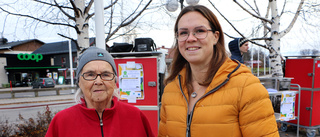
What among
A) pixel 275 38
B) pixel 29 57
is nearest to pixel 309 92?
pixel 275 38

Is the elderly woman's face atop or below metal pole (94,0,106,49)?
below

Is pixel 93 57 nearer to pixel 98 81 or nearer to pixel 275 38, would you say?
pixel 98 81

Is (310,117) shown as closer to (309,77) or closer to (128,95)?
(309,77)

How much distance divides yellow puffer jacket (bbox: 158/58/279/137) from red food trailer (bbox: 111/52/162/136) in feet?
8.44

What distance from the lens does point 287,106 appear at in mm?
4730

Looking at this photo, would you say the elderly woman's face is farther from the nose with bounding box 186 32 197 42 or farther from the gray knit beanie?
the nose with bounding box 186 32 197 42

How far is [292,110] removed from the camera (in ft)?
15.9

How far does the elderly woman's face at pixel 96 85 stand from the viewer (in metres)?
1.56

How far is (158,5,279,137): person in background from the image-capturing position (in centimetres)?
118

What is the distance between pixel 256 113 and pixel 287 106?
4.40 meters

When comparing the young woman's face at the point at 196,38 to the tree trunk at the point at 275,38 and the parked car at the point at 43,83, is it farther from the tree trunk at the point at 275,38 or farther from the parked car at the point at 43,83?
the parked car at the point at 43,83

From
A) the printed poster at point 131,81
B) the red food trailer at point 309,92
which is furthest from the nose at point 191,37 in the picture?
the red food trailer at point 309,92

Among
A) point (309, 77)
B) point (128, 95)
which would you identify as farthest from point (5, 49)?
point (309, 77)

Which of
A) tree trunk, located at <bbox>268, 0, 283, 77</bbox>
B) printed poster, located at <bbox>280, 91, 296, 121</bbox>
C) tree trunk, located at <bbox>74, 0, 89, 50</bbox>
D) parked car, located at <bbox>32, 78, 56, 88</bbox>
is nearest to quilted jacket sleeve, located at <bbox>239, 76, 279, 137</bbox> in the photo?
tree trunk, located at <bbox>74, 0, 89, 50</bbox>
